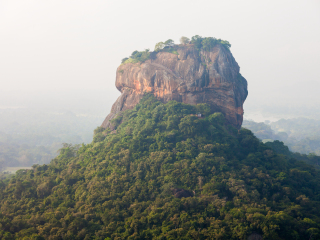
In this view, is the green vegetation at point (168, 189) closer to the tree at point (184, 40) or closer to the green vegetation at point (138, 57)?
the green vegetation at point (138, 57)

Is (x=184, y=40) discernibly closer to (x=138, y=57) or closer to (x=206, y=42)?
(x=206, y=42)

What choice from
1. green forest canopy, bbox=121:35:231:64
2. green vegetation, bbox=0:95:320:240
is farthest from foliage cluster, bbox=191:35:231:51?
green vegetation, bbox=0:95:320:240

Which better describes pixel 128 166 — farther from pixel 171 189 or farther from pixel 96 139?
pixel 96 139

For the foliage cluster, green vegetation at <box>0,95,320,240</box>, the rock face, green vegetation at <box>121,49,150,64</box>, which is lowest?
green vegetation at <box>0,95,320,240</box>

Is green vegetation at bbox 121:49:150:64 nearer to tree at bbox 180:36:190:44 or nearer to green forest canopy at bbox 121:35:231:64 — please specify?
green forest canopy at bbox 121:35:231:64

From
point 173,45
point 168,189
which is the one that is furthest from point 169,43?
point 168,189

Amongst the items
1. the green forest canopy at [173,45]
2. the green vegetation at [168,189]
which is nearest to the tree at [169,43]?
the green forest canopy at [173,45]
